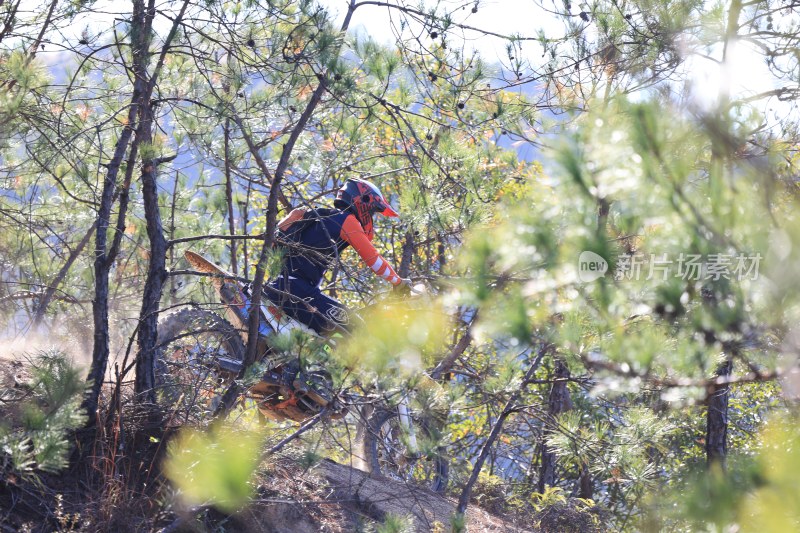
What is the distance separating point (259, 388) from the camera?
5.25m

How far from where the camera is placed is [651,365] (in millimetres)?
2826

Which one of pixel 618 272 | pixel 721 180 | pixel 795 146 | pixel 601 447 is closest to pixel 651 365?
pixel 618 272

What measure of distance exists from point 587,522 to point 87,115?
440 centimetres

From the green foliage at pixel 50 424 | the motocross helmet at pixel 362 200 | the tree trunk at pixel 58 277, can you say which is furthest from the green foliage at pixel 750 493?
the tree trunk at pixel 58 277

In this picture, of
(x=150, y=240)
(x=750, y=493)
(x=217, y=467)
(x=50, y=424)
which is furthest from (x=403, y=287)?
(x=750, y=493)

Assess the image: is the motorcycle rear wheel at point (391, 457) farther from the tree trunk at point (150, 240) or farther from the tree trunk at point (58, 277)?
the tree trunk at point (58, 277)

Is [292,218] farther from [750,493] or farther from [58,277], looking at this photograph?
[750,493]

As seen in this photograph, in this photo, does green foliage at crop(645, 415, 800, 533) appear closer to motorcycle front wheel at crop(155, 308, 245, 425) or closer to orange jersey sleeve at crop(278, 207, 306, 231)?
motorcycle front wheel at crop(155, 308, 245, 425)

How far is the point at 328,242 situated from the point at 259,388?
100cm

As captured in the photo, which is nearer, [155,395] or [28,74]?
[28,74]

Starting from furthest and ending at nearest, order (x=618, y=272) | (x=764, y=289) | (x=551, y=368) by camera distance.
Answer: (x=551, y=368) < (x=618, y=272) < (x=764, y=289)

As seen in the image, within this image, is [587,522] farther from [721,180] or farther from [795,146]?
[721,180]

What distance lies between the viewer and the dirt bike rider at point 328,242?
209 inches

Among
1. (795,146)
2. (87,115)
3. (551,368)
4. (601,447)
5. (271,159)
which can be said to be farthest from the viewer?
(551,368)
